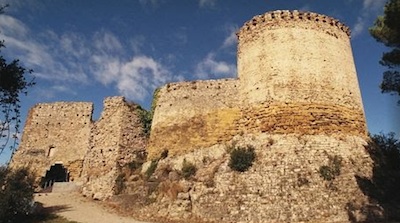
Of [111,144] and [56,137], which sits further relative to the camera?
[56,137]

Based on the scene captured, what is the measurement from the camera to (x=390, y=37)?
12.9 metres

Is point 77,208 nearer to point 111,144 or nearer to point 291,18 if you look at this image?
point 111,144

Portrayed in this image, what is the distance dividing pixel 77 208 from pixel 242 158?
8.30 meters

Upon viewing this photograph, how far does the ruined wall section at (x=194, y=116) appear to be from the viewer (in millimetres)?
18672

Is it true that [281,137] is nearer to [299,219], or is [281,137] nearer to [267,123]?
[267,123]

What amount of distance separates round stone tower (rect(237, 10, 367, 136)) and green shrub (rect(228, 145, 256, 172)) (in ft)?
4.17

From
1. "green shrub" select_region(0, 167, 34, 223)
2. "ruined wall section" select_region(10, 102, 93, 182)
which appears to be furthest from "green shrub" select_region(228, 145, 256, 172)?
"ruined wall section" select_region(10, 102, 93, 182)

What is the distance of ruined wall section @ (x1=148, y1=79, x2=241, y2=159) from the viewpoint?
18672 millimetres

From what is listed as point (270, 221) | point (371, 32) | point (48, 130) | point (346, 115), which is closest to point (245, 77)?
point (346, 115)

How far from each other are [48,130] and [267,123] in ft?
57.4

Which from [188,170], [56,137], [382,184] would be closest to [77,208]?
[188,170]

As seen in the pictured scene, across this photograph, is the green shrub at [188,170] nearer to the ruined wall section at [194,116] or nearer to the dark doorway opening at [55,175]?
the ruined wall section at [194,116]

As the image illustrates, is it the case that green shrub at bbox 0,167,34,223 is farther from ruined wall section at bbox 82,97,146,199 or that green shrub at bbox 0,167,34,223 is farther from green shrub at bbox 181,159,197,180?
green shrub at bbox 181,159,197,180

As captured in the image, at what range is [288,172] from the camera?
1522 cm
